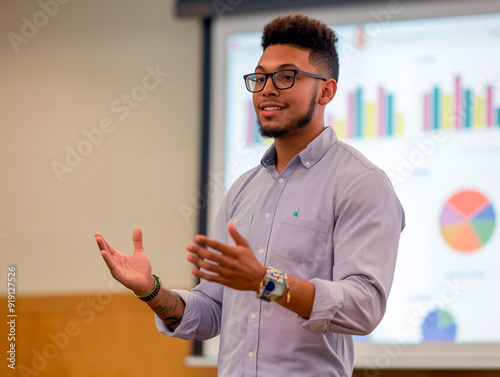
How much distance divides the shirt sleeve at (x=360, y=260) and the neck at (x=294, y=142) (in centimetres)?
25

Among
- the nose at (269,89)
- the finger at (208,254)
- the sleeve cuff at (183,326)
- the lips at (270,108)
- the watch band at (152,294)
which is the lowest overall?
the sleeve cuff at (183,326)

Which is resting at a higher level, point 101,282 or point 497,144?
point 497,144

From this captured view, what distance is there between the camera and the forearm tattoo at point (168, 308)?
5.27ft

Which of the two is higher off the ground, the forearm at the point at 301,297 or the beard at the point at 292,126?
the beard at the point at 292,126

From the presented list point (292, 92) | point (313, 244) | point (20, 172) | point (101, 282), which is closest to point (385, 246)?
point (313, 244)

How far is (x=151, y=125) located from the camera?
11.6ft

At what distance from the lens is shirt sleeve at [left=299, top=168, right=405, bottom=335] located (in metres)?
1.30

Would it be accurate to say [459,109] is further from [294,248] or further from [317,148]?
[294,248]

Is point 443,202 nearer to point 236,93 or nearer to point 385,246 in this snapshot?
point 236,93

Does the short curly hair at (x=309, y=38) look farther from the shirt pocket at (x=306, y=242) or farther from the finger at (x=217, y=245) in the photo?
the finger at (x=217, y=245)

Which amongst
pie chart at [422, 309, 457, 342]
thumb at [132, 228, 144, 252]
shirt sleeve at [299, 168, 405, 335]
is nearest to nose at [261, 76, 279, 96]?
shirt sleeve at [299, 168, 405, 335]

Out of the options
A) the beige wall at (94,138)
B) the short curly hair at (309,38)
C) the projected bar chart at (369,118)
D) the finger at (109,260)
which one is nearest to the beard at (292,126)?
the short curly hair at (309,38)

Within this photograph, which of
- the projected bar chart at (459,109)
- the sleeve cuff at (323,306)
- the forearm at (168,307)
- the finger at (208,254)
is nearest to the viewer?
the finger at (208,254)

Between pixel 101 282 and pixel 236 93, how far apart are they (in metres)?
1.34
